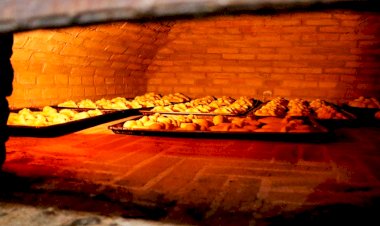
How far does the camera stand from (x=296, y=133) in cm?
309

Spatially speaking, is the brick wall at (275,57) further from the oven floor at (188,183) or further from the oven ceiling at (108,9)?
the oven ceiling at (108,9)

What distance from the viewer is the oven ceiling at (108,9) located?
1.86 feet

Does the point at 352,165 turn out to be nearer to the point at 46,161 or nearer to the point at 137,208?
the point at 137,208

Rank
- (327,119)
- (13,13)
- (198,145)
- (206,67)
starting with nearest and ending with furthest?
(13,13) < (198,145) < (327,119) < (206,67)

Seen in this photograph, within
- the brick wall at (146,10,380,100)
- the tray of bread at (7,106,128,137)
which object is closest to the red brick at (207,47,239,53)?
the brick wall at (146,10,380,100)

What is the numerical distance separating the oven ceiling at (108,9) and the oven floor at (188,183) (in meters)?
0.94

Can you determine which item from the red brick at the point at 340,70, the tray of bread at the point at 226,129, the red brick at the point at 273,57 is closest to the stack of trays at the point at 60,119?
the tray of bread at the point at 226,129

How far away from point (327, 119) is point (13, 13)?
400cm

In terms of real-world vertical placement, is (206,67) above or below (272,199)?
above

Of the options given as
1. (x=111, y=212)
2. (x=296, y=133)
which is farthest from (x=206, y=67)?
(x=111, y=212)

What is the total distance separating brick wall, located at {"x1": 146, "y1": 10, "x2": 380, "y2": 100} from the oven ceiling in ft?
18.6

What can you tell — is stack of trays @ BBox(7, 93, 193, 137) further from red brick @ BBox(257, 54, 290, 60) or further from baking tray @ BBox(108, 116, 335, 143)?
red brick @ BBox(257, 54, 290, 60)

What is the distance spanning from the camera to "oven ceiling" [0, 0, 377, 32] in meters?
0.57

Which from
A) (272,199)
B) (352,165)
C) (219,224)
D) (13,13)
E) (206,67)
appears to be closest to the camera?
(13,13)
